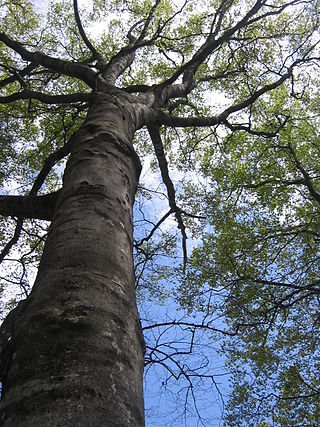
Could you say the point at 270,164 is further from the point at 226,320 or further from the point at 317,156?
the point at 226,320

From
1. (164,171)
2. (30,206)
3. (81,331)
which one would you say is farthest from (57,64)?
(81,331)

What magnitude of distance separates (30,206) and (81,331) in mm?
1785

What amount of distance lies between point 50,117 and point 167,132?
10.2ft

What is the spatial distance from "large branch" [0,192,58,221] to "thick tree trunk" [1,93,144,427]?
0.65m

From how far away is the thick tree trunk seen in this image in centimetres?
78

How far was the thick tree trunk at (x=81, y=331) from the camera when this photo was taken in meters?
0.78

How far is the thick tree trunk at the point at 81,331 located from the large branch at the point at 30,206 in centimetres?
65

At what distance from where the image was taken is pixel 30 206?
2.54 meters

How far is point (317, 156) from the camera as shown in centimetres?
864

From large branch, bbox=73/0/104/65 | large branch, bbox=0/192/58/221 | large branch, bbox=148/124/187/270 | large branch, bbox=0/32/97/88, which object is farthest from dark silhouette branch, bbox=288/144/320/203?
large branch, bbox=0/192/58/221

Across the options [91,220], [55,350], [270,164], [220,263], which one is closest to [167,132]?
[270,164]

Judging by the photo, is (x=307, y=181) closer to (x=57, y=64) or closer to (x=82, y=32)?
(x=82, y=32)

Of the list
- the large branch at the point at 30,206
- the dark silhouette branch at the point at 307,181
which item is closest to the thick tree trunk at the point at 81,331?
the large branch at the point at 30,206

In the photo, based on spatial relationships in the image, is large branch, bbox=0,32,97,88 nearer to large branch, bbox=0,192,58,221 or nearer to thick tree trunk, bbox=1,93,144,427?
large branch, bbox=0,192,58,221
